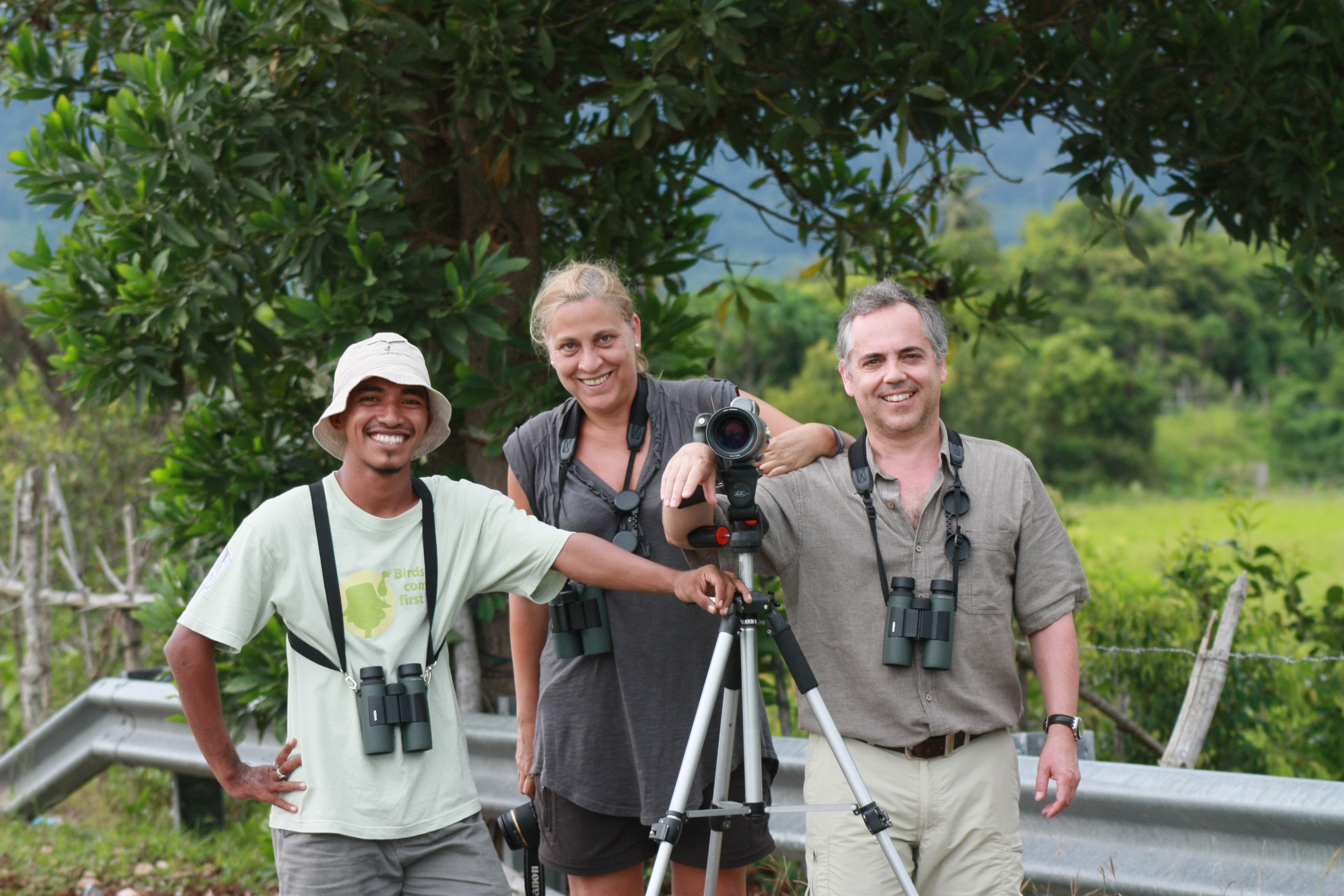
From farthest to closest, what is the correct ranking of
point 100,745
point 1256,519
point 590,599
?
point 1256,519, point 100,745, point 590,599

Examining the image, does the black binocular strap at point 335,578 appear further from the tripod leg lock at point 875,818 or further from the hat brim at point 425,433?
the tripod leg lock at point 875,818

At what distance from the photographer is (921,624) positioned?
247cm

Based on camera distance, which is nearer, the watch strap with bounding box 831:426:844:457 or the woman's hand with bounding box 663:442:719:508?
the woman's hand with bounding box 663:442:719:508

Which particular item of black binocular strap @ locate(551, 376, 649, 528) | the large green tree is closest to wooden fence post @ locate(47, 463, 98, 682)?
the large green tree

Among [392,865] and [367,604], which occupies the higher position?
[367,604]

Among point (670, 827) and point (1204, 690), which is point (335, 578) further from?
point (1204, 690)

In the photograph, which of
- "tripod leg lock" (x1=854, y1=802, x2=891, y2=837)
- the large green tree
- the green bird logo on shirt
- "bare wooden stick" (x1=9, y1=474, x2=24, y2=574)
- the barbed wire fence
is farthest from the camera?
"bare wooden stick" (x1=9, y1=474, x2=24, y2=574)

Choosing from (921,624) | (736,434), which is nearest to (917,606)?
(921,624)

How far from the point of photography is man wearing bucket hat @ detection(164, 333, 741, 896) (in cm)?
249

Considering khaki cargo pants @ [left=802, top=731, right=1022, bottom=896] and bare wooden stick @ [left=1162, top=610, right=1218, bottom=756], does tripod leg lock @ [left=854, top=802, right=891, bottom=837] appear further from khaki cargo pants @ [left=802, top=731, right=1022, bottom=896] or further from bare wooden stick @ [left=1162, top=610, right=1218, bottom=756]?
bare wooden stick @ [left=1162, top=610, right=1218, bottom=756]

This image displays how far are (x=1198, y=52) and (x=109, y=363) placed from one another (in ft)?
12.0

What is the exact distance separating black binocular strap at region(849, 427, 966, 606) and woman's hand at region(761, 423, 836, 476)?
66 mm

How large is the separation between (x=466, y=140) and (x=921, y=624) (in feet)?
9.19

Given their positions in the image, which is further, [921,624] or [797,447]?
[797,447]
